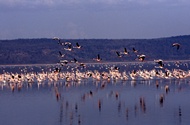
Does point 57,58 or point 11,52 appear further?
point 11,52

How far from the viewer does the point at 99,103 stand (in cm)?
5556

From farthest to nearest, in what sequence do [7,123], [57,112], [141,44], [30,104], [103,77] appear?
[141,44]
[103,77]
[30,104]
[57,112]
[7,123]

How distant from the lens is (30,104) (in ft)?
185

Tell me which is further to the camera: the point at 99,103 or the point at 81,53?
the point at 81,53

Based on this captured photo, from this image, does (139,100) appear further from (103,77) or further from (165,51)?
(165,51)

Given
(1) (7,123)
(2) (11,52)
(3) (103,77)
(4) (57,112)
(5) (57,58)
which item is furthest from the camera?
(2) (11,52)

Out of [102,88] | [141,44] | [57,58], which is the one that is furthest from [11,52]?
[102,88]

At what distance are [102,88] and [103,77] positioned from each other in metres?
12.5

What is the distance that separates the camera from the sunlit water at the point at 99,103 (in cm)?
4619

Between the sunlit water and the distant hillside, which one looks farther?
the distant hillside

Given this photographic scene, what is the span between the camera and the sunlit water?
46188 millimetres

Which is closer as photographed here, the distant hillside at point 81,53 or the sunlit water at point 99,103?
the sunlit water at point 99,103

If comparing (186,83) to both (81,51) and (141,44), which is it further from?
(141,44)

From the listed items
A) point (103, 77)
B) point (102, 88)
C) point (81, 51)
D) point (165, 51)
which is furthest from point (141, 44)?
point (102, 88)
